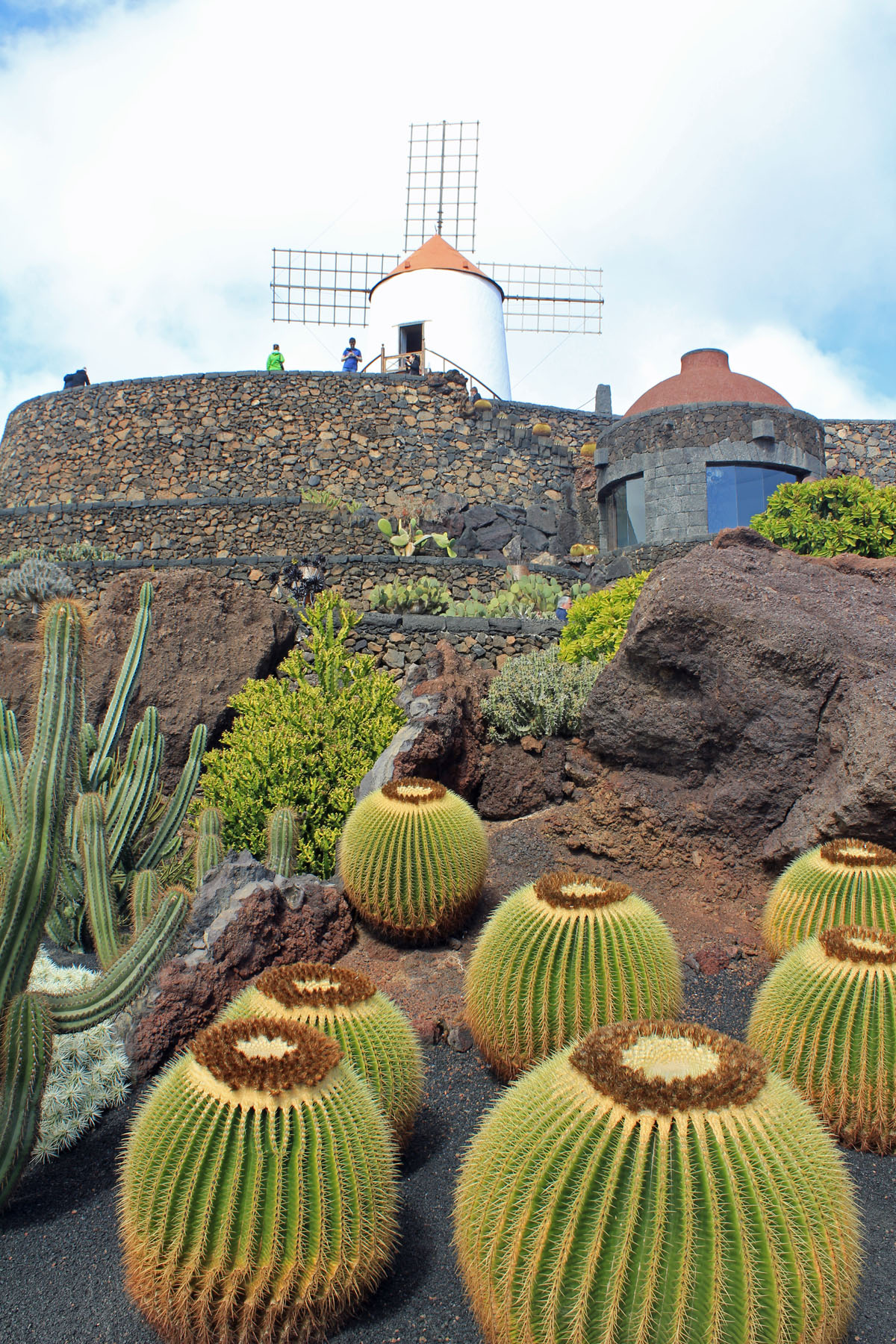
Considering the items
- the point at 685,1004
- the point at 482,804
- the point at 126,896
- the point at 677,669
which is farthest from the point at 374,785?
the point at 685,1004

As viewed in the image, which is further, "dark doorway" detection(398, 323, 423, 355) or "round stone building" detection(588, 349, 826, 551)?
"dark doorway" detection(398, 323, 423, 355)

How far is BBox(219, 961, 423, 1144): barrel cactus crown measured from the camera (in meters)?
3.40

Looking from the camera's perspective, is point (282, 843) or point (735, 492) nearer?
point (282, 843)

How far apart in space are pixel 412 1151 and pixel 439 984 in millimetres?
1481

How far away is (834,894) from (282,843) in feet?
10.8

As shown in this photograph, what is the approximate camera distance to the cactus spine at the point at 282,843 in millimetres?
6086

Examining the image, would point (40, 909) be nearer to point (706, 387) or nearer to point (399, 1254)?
point (399, 1254)

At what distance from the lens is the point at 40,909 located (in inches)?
A: 139

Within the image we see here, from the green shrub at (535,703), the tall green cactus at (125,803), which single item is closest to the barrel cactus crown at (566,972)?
the tall green cactus at (125,803)

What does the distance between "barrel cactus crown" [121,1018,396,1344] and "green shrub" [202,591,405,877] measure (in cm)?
373

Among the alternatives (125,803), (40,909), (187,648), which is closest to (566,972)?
(40,909)

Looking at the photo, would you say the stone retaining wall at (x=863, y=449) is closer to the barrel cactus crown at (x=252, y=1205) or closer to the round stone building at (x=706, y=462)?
the round stone building at (x=706, y=462)

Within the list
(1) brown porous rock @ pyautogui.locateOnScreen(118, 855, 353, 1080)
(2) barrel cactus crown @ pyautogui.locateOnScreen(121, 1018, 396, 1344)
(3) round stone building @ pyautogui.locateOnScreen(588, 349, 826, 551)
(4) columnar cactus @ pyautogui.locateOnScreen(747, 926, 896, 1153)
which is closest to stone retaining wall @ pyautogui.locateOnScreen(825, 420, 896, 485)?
(3) round stone building @ pyautogui.locateOnScreen(588, 349, 826, 551)

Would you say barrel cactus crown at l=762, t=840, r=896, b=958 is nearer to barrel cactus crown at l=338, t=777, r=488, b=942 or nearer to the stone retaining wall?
barrel cactus crown at l=338, t=777, r=488, b=942
